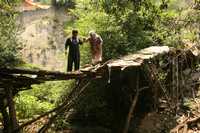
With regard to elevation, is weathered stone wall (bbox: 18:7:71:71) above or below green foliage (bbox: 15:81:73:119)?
above

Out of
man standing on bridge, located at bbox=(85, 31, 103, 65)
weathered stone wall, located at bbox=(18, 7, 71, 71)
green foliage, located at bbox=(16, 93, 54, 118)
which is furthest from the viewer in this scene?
weathered stone wall, located at bbox=(18, 7, 71, 71)

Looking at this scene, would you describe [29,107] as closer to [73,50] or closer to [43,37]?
[73,50]

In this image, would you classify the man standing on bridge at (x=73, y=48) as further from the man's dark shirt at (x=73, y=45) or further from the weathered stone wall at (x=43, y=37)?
the weathered stone wall at (x=43, y=37)

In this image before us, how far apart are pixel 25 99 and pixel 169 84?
19.1 ft

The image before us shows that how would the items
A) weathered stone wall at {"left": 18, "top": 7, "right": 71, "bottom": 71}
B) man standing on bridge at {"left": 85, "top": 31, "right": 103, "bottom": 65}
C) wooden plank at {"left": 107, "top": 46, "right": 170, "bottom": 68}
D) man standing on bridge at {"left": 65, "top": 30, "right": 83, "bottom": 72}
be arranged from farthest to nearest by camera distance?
weathered stone wall at {"left": 18, "top": 7, "right": 71, "bottom": 71} → man standing on bridge at {"left": 85, "top": 31, "right": 103, "bottom": 65} → man standing on bridge at {"left": 65, "top": 30, "right": 83, "bottom": 72} → wooden plank at {"left": 107, "top": 46, "right": 170, "bottom": 68}

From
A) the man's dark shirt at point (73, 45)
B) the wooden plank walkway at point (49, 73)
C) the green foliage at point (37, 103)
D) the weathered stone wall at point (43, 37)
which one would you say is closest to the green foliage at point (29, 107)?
the green foliage at point (37, 103)

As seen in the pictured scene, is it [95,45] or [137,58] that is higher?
[95,45]

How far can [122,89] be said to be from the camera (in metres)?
17.2

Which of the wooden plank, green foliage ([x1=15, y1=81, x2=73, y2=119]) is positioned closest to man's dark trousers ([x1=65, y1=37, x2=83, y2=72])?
the wooden plank

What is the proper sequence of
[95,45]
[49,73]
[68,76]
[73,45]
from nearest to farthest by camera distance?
[49,73]
[68,76]
[73,45]
[95,45]

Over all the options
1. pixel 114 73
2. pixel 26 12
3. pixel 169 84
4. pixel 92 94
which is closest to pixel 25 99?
pixel 92 94

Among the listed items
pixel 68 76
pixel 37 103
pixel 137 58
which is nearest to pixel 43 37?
pixel 37 103

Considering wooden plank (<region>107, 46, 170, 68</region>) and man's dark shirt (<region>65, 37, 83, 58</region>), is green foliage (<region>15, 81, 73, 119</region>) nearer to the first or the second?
man's dark shirt (<region>65, 37, 83, 58</region>)

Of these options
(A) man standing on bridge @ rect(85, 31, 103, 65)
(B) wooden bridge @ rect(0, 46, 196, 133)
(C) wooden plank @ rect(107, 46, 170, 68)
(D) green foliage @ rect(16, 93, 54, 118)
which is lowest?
(D) green foliage @ rect(16, 93, 54, 118)
